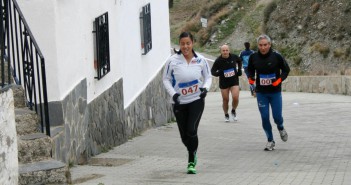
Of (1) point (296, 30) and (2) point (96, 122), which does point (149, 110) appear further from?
(1) point (296, 30)

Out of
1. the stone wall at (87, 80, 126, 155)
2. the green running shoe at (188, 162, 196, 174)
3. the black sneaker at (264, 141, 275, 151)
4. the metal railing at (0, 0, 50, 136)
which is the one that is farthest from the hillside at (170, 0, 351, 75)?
the metal railing at (0, 0, 50, 136)

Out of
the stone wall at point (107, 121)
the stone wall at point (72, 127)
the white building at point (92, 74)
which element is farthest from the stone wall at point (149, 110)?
the stone wall at point (72, 127)

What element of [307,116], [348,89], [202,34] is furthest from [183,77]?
[202,34]

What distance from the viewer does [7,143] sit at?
746cm

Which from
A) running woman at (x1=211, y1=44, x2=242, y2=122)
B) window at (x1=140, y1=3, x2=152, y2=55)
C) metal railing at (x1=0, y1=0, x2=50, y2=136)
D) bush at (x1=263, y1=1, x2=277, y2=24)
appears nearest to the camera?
metal railing at (x1=0, y1=0, x2=50, y2=136)

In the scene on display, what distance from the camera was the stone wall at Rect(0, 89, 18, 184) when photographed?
24.0 ft

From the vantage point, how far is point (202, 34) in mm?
63625

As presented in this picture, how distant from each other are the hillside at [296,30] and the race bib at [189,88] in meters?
28.9

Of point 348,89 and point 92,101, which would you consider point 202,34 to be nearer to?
point 348,89

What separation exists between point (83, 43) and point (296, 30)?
40370mm

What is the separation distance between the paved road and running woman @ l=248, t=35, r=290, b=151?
747 millimetres

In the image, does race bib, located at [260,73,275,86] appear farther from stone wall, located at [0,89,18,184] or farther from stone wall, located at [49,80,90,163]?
stone wall, located at [0,89,18,184]

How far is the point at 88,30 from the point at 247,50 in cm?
1476

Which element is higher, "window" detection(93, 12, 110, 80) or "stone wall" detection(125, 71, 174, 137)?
"window" detection(93, 12, 110, 80)
